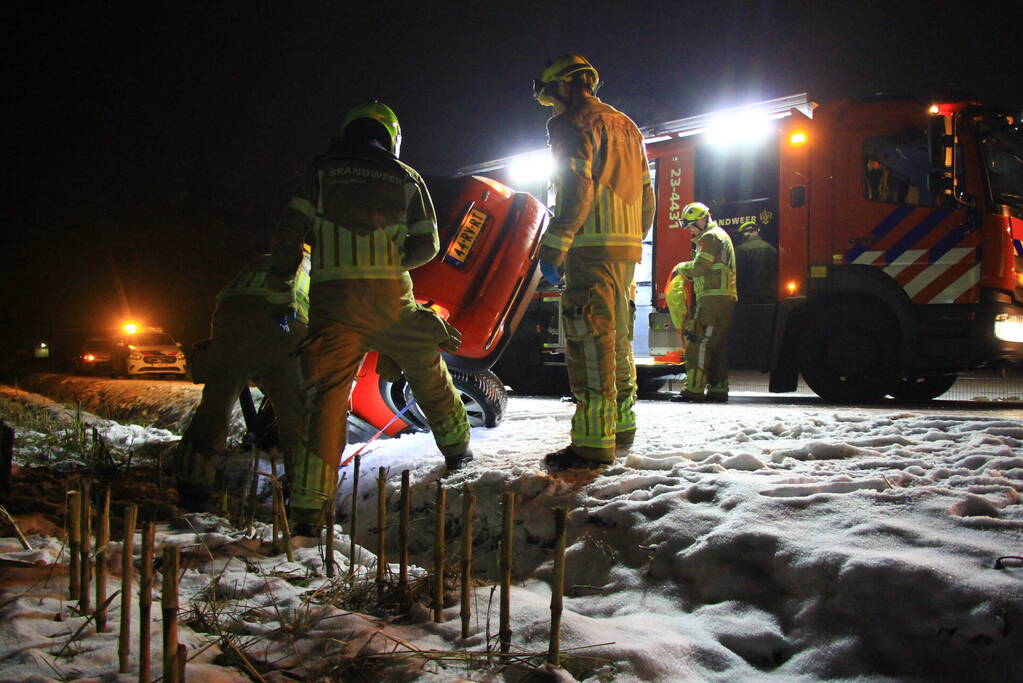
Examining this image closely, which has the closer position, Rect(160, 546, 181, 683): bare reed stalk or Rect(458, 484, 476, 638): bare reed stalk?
Rect(160, 546, 181, 683): bare reed stalk

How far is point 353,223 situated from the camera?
2908 mm

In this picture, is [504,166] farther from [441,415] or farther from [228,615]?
[228,615]

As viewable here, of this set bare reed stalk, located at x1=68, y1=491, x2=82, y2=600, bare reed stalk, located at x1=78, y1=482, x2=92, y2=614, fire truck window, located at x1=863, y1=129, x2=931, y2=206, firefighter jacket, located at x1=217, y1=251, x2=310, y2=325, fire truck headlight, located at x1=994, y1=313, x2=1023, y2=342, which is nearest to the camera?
bare reed stalk, located at x1=78, y1=482, x2=92, y2=614

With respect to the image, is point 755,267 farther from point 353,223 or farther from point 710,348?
point 353,223

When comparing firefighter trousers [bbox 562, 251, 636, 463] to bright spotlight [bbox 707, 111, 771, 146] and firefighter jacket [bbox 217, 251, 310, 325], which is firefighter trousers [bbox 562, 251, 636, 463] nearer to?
firefighter jacket [bbox 217, 251, 310, 325]

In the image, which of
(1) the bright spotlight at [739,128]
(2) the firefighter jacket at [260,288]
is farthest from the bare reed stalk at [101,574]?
(1) the bright spotlight at [739,128]

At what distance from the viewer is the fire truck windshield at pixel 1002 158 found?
5730 mm

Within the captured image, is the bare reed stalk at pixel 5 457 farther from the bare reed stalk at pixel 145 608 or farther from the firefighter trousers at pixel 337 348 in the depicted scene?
the bare reed stalk at pixel 145 608

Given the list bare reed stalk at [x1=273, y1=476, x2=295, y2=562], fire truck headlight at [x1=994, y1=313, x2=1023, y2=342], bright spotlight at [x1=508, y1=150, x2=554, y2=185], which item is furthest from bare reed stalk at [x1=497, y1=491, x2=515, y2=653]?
bright spotlight at [x1=508, y1=150, x2=554, y2=185]

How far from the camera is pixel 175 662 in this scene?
1281 millimetres

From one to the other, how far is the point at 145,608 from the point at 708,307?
18.7ft

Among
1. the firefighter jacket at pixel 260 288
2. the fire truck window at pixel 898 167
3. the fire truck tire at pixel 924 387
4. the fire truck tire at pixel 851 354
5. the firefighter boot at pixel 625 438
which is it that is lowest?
the firefighter boot at pixel 625 438

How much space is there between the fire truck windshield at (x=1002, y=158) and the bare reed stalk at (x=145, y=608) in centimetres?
665

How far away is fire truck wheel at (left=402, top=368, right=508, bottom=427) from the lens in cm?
412
